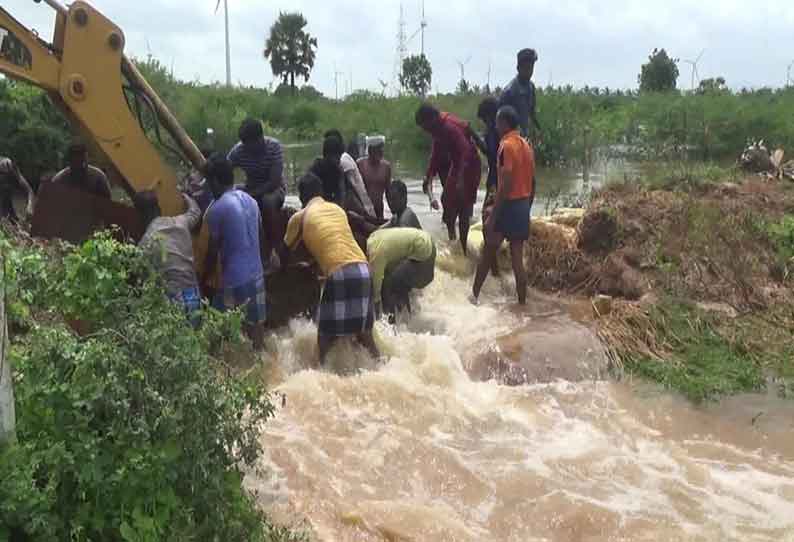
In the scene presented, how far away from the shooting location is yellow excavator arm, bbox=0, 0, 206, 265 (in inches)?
213

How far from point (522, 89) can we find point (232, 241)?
454 cm

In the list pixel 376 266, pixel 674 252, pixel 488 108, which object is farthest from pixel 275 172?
pixel 674 252

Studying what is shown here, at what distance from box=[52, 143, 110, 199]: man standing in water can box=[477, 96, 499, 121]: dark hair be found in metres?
3.91

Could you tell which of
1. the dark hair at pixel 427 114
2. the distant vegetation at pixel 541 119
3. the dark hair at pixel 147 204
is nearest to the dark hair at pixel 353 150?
the dark hair at pixel 427 114

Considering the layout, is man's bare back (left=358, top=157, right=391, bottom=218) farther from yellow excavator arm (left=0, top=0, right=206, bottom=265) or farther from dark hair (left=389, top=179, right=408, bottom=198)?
yellow excavator arm (left=0, top=0, right=206, bottom=265)

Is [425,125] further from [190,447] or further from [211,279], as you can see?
[190,447]

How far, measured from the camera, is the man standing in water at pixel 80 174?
6.91m

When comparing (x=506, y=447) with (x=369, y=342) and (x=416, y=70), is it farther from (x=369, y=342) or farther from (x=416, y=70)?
(x=416, y=70)

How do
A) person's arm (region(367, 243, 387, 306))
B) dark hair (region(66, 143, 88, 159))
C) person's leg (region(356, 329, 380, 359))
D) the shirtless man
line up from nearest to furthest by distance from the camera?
person's leg (region(356, 329, 380, 359)), person's arm (region(367, 243, 387, 306)), dark hair (region(66, 143, 88, 159)), the shirtless man

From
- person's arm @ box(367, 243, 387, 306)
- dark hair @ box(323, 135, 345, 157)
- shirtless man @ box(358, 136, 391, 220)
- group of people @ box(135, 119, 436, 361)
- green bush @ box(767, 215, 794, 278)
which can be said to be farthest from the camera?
green bush @ box(767, 215, 794, 278)

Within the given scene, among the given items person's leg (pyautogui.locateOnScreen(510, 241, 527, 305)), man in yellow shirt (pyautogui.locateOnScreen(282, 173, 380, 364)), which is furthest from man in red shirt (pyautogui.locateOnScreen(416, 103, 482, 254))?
man in yellow shirt (pyautogui.locateOnScreen(282, 173, 380, 364))

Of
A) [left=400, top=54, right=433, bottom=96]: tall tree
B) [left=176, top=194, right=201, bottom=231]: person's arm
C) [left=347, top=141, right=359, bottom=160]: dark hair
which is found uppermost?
[left=400, top=54, right=433, bottom=96]: tall tree

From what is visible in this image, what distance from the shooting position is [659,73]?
4303cm

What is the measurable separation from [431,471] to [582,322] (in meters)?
2.91
